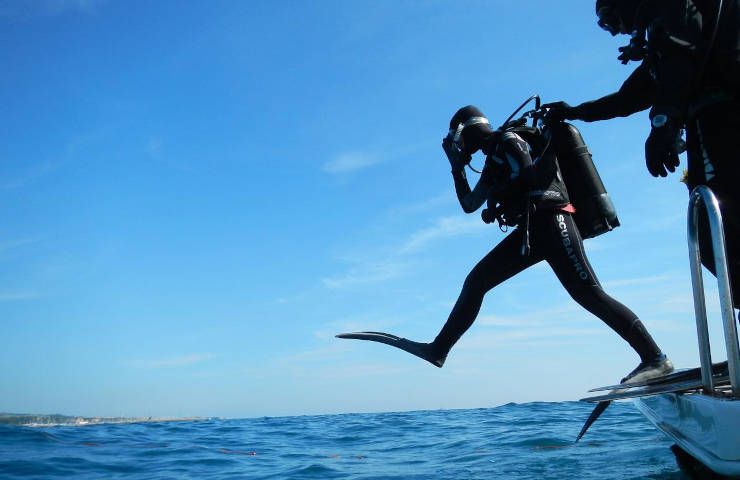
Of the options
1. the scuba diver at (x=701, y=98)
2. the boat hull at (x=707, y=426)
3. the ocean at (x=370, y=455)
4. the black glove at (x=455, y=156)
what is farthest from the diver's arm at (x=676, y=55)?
the ocean at (x=370, y=455)

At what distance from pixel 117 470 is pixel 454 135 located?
4279 millimetres

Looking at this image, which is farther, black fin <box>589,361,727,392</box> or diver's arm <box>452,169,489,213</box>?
diver's arm <box>452,169,489,213</box>

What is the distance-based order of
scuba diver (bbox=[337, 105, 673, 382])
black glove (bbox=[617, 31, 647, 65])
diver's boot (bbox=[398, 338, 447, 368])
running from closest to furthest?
black glove (bbox=[617, 31, 647, 65]), scuba diver (bbox=[337, 105, 673, 382]), diver's boot (bbox=[398, 338, 447, 368])

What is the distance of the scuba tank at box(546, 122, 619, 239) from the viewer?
397 cm

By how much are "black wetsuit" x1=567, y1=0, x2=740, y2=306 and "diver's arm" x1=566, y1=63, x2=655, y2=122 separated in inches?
26.8

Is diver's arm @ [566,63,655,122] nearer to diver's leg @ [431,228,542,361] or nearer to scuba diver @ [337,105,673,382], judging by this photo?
scuba diver @ [337,105,673,382]

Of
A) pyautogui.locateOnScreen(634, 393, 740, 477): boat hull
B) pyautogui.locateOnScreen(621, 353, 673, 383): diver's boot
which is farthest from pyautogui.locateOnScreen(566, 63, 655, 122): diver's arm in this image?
pyautogui.locateOnScreen(634, 393, 740, 477): boat hull

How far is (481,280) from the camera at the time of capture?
4.17 meters

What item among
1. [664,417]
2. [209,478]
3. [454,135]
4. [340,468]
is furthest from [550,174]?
[209,478]

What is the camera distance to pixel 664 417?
2.68 m

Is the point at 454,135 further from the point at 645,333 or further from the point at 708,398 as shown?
Result: the point at 708,398

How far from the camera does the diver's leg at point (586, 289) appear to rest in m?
3.47

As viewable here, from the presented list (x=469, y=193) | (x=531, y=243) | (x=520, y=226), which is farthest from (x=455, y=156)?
(x=531, y=243)

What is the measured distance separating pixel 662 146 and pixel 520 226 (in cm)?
157
